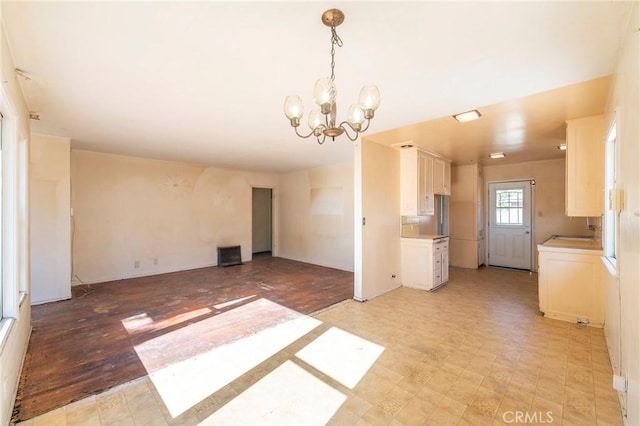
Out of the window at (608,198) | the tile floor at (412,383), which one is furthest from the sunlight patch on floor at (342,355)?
the window at (608,198)

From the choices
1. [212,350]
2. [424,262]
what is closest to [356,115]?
[212,350]

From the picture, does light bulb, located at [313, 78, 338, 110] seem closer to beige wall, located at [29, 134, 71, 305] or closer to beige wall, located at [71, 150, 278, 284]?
beige wall, located at [29, 134, 71, 305]

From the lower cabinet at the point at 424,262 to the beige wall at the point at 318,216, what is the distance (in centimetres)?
155

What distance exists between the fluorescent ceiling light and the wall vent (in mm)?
5523

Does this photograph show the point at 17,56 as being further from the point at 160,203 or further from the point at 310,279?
the point at 310,279

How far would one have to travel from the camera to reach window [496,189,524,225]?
602cm

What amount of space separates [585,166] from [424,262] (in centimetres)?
234

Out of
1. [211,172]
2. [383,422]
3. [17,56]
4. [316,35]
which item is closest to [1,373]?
[17,56]

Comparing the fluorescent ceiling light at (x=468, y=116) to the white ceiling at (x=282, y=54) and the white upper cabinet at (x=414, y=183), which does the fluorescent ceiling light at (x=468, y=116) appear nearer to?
the white ceiling at (x=282, y=54)

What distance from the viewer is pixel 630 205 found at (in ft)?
5.32

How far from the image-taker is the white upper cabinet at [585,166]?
307cm

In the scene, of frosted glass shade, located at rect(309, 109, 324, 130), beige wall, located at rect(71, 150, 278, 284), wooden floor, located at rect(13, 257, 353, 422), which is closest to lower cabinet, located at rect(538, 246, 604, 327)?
wooden floor, located at rect(13, 257, 353, 422)

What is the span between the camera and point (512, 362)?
7.69 feet

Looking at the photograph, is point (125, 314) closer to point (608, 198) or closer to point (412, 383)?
point (412, 383)
